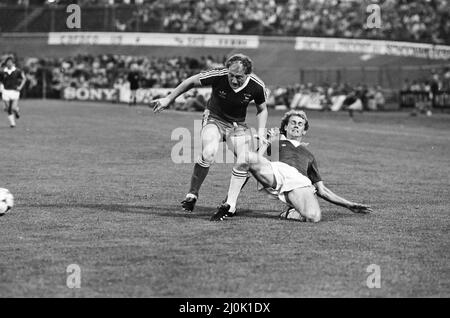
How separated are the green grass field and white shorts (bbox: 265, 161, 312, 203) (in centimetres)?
39

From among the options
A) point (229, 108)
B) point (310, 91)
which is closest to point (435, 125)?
point (310, 91)

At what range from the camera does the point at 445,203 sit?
1341 centimetres

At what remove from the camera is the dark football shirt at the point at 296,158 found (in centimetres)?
1134

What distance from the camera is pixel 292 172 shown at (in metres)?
11.1

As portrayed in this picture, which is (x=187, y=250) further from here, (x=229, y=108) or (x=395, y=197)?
(x=395, y=197)

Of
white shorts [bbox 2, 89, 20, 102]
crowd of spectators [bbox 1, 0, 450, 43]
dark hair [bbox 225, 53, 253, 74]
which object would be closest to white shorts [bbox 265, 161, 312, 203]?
dark hair [bbox 225, 53, 253, 74]

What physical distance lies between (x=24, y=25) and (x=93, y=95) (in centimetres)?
815

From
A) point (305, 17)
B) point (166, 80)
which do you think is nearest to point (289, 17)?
point (305, 17)

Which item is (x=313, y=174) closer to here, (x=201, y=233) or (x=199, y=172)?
(x=199, y=172)

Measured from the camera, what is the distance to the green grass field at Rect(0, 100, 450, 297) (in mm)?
7461

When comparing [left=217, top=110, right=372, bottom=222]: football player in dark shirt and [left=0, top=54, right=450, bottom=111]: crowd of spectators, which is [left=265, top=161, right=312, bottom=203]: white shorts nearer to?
[left=217, top=110, right=372, bottom=222]: football player in dark shirt

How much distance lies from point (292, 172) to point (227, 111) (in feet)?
3.99

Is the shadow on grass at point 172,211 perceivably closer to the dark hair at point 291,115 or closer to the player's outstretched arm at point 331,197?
the player's outstretched arm at point 331,197

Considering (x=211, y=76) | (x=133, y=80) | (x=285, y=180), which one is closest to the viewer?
(x=285, y=180)
